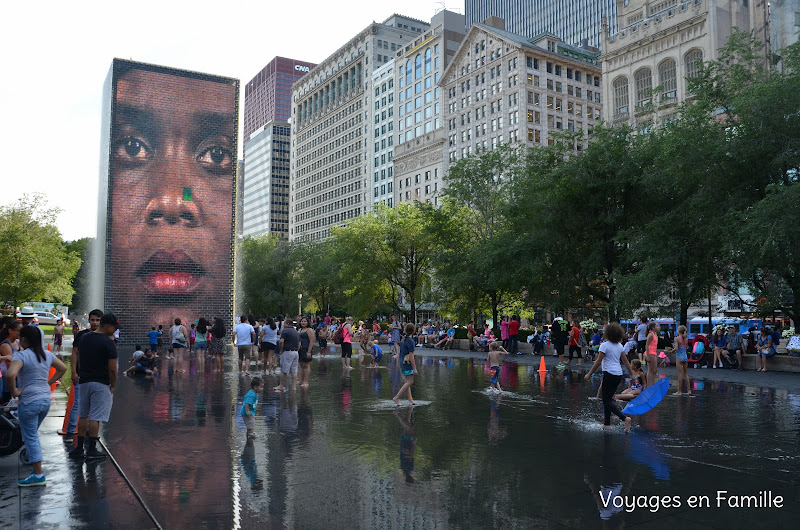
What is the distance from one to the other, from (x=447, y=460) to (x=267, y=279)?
70289mm

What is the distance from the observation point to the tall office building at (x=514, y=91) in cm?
8881

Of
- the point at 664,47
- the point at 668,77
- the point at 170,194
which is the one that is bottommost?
the point at 170,194

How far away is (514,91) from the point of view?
292ft

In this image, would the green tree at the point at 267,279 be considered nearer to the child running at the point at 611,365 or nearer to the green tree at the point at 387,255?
the green tree at the point at 387,255

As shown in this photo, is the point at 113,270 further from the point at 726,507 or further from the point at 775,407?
the point at 726,507

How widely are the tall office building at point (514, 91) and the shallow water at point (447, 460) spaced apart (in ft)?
253

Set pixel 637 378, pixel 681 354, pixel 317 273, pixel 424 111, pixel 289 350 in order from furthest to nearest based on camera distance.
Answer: pixel 424 111 → pixel 317 273 → pixel 289 350 → pixel 681 354 → pixel 637 378

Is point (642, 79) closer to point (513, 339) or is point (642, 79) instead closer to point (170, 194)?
point (513, 339)

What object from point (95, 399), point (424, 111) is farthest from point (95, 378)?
point (424, 111)

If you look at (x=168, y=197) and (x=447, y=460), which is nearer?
(x=447, y=460)

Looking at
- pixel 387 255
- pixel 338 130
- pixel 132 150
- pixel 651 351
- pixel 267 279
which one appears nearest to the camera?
pixel 651 351

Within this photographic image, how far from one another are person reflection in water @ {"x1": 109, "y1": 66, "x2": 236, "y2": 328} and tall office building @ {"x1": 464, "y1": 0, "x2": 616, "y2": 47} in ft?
382

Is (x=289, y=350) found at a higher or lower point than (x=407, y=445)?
higher

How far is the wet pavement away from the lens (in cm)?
576
